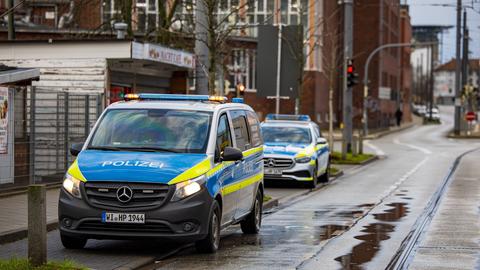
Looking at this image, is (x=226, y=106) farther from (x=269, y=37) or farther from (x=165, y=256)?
(x=269, y=37)

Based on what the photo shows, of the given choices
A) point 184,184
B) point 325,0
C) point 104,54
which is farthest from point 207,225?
point 325,0

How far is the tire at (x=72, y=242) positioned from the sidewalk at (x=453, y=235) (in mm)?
3889

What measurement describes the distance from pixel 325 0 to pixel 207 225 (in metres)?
61.6

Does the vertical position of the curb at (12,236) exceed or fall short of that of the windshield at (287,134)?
it falls short

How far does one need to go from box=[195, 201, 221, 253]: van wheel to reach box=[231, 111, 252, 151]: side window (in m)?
1.73

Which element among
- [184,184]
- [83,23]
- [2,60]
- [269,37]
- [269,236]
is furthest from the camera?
[83,23]

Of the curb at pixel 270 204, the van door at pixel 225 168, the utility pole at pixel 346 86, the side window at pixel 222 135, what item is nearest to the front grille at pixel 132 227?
the van door at pixel 225 168

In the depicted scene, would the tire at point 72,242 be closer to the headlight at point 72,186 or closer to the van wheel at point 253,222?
the headlight at point 72,186

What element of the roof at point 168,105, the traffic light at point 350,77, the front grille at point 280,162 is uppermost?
the traffic light at point 350,77

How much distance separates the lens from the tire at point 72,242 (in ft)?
39.3

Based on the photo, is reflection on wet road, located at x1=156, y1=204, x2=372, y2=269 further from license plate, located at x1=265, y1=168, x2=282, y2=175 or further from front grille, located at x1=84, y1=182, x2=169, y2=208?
license plate, located at x1=265, y1=168, x2=282, y2=175

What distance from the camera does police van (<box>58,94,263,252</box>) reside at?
37.2ft

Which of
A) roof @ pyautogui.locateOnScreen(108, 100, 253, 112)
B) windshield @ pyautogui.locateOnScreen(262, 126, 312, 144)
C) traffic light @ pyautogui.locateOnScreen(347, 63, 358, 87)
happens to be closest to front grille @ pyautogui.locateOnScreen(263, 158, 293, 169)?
windshield @ pyautogui.locateOnScreen(262, 126, 312, 144)

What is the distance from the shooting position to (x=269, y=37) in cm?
2958
